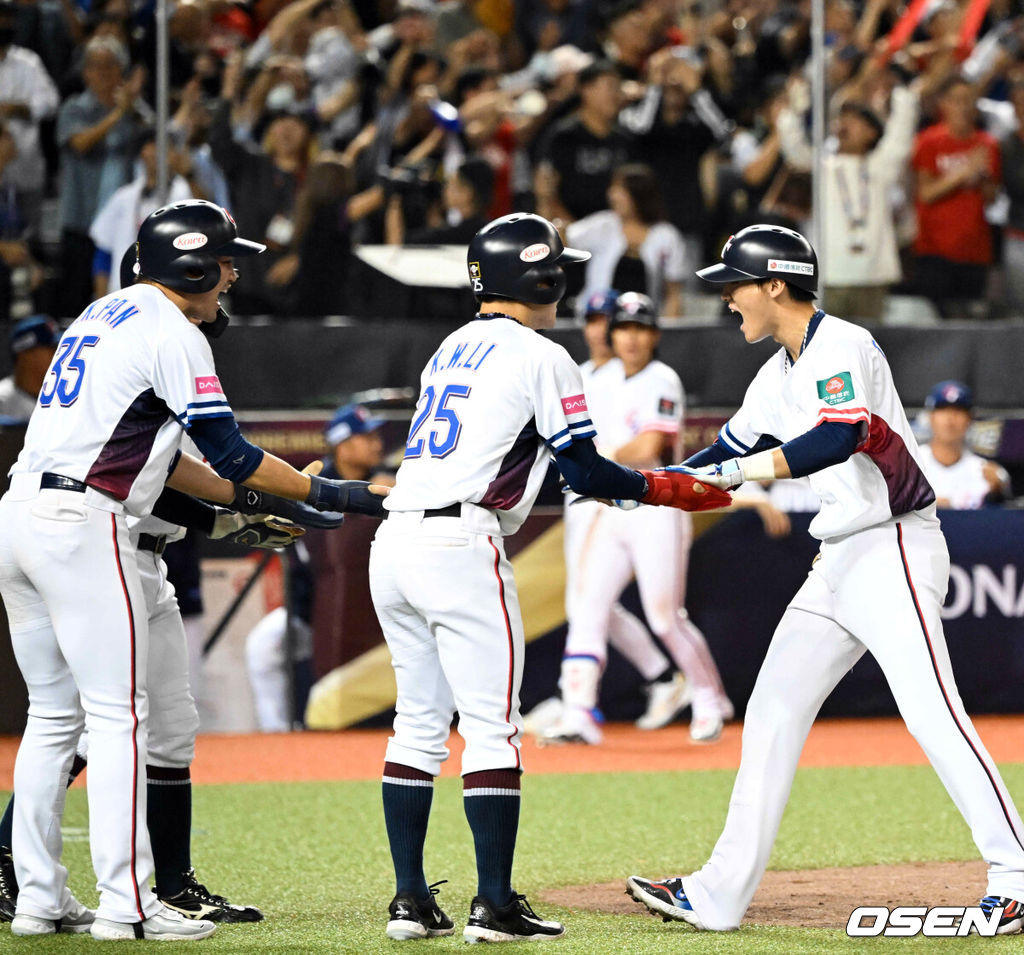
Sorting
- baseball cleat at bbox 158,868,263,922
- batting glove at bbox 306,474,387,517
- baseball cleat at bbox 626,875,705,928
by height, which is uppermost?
batting glove at bbox 306,474,387,517

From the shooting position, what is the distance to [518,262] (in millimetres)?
4199

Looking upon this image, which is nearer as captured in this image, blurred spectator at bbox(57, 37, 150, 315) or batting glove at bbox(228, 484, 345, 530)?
batting glove at bbox(228, 484, 345, 530)

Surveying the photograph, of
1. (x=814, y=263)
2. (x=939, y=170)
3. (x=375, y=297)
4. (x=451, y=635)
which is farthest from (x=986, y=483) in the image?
(x=451, y=635)

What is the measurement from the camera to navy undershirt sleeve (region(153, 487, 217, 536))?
4559mm

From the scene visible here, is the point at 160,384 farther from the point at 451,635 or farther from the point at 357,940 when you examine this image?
the point at 357,940

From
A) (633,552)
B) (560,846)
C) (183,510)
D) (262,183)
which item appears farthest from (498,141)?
(183,510)

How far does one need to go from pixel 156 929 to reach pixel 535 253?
209cm

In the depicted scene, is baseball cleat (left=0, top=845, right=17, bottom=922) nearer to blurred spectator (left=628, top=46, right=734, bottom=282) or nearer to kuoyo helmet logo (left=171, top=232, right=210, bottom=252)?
kuoyo helmet logo (left=171, top=232, right=210, bottom=252)

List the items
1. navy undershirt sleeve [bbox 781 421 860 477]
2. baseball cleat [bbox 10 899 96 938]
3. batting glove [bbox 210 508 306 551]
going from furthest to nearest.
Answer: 1. batting glove [bbox 210 508 306 551]
2. baseball cleat [bbox 10 899 96 938]
3. navy undershirt sleeve [bbox 781 421 860 477]

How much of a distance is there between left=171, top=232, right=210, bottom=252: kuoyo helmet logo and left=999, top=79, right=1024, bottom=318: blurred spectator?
26.2ft

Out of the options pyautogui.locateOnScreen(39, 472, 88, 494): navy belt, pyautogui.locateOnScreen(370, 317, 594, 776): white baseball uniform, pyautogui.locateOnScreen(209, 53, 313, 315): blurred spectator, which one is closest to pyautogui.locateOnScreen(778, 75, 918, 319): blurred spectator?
pyautogui.locateOnScreen(209, 53, 313, 315): blurred spectator

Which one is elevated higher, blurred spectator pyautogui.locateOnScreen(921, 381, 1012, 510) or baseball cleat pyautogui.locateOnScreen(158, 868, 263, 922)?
blurred spectator pyautogui.locateOnScreen(921, 381, 1012, 510)

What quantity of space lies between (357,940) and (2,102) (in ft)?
22.8

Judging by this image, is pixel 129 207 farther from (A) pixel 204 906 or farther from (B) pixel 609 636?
(A) pixel 204 906
